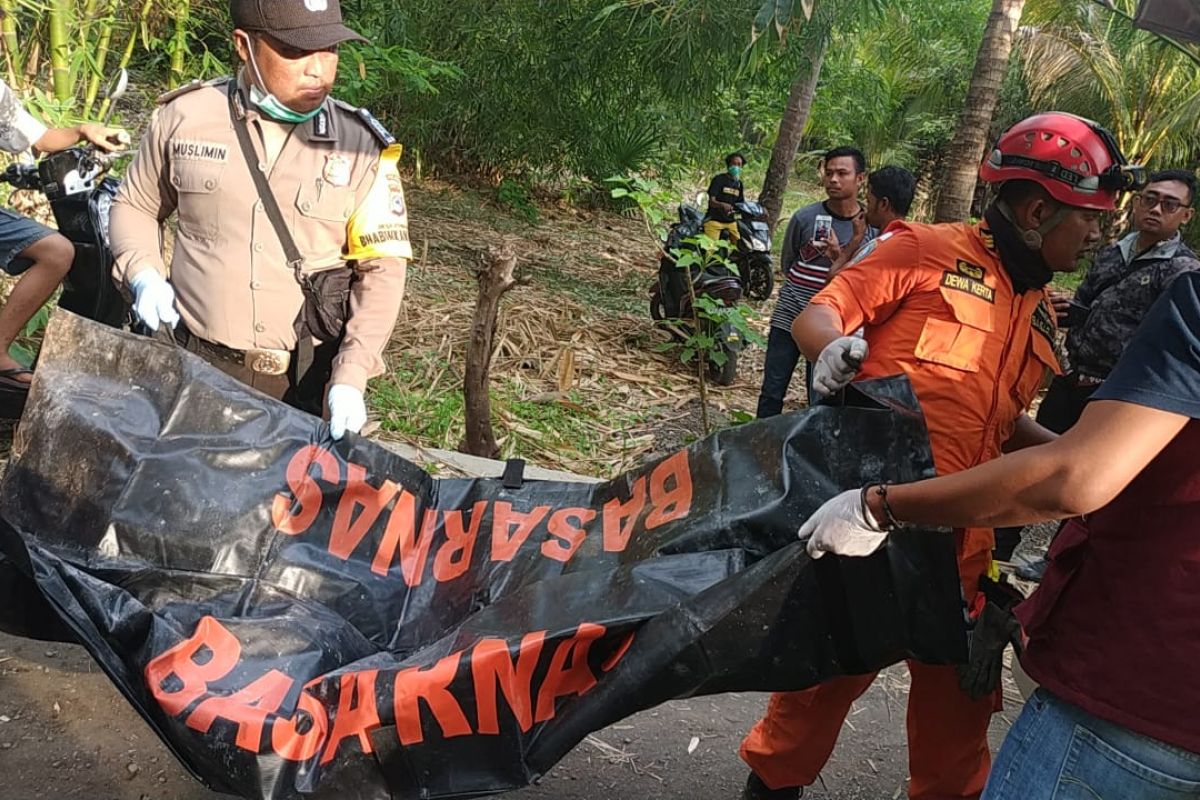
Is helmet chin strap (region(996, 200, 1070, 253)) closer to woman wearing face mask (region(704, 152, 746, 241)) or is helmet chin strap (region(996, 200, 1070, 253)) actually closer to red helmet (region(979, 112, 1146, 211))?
red helmet (region(979, 112, 1146, 211))

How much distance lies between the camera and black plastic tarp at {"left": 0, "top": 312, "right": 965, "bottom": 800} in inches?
71.8

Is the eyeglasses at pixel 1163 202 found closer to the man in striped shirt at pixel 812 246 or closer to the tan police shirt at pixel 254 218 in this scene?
the man in striped shirt at pixel 812 246

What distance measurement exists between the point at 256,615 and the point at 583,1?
8172mm

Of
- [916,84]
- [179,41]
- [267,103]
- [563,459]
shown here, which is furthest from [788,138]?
[916,84]

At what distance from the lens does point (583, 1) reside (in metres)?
8.87

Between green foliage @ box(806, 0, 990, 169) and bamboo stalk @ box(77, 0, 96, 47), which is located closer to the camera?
bamboo stalk @ box(77, 0, 96, 47)

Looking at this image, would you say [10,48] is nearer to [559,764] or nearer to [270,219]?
[270,219]

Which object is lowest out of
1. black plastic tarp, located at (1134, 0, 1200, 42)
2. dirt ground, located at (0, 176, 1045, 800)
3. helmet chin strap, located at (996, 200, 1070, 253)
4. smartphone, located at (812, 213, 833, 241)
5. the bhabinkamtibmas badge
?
dirt ground, located at (0, 176, 1045, 800)

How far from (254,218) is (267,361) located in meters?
0.41

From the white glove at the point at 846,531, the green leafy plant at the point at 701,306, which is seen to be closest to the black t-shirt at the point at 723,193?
the green leafy plant at the point at 701,306

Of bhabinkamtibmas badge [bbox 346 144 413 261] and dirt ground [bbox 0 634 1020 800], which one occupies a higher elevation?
bhabinkamtibmas badge [bbox 346 144 413 261]

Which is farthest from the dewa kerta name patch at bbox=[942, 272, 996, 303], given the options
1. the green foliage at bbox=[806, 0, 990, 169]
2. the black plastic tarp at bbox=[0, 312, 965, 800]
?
the green foliage at bbox=[806, 0, 990, 169]

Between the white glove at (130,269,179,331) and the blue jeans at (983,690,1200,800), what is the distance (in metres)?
2.30

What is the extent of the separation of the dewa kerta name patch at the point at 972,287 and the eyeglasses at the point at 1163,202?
2.83m
